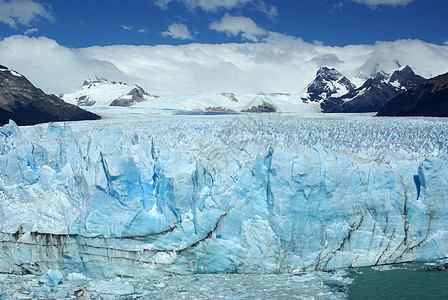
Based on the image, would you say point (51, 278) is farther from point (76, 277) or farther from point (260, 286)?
point (260, 286)

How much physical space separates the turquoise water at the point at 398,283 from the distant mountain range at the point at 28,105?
2293 cm

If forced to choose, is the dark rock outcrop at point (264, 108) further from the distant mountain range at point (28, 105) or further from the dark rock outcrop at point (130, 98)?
the distant mountain range at point (28, 105)

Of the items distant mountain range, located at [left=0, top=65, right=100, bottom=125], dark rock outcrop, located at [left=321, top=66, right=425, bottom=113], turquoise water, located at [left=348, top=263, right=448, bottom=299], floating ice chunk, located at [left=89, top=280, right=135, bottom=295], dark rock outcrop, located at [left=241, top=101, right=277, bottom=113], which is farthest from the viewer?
dark rock outcrop, located at [left=241, top=101, right=277, bottom=113]

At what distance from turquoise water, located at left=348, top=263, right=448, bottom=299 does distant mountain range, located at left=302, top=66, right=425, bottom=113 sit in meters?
36.0

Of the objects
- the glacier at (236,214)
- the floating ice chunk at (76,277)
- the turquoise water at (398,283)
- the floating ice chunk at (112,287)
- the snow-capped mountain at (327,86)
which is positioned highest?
the snow-capped mountain at (327,86)

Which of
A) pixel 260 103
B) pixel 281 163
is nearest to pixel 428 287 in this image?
pixel 281 163

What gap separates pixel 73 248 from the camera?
22.8ft

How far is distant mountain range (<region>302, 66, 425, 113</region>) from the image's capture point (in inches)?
1628

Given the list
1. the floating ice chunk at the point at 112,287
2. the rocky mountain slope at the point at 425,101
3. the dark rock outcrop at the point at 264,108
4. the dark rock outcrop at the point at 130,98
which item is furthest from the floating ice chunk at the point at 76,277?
the dark rock outcrop at the point at 130,98

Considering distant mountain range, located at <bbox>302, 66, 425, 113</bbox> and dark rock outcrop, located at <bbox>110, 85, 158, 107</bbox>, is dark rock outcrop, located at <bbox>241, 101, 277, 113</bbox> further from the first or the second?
dark rock outcrop, located at <bbox>110, 85, 158, 107</bbox>

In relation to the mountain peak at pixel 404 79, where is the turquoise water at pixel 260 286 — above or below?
below

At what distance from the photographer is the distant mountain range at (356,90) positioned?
41.3 metres

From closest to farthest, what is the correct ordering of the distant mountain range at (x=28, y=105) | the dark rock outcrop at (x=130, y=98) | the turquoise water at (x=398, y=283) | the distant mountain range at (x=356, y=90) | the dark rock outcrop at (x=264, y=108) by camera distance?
1. the turquoise water at (x=398, y=283)
2. the distant mountain range at (x=28, y=105)
3. the distant mountain range at (x=356, y=90)
4. the dark rock outcrop at (x=264, y=108)
5. the dark rock outcrop at (x=130, y=98)

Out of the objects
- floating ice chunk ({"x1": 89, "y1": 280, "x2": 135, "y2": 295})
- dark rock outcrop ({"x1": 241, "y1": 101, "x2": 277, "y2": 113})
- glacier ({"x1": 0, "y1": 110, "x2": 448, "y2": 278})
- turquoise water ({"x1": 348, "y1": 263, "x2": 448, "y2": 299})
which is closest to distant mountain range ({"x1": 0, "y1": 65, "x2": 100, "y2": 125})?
glacier ({"x1": 0, "y1": 110, "x2": 448, "y2": 278})
